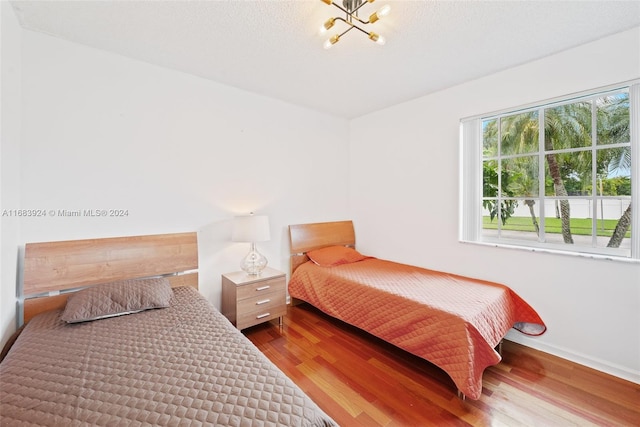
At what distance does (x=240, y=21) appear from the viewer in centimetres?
174

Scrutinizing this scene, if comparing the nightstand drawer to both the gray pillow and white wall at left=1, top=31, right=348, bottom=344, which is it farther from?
the gray pillow

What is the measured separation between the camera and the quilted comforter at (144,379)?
3.09 feet

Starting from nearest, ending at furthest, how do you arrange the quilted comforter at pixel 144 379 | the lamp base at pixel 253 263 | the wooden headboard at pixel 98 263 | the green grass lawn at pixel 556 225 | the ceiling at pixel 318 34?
the quilted comforter at pixel 144 379 < the ceiling at pixel 318 34 < the wooden headboard at pixel 98 263 < the green grass lawn at pixel 556 225 < the lamp base at pixel 253 263

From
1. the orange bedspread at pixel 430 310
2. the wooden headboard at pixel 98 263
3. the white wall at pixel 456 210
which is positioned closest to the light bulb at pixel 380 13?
the white wall at pixel 456 210

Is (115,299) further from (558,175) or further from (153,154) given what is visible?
(558,175)

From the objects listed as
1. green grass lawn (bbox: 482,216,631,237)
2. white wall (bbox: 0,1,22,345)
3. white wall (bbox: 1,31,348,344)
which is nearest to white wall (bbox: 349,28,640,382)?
green grass lawn (bbox: 482,216,631,237)

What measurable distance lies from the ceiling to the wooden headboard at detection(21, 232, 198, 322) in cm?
151

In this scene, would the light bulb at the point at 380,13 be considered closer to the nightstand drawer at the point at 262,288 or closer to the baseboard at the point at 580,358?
the nightstand drawer at the point at 262,288

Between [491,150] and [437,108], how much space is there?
2.35ft

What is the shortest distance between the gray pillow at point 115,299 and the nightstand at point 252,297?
588 mm

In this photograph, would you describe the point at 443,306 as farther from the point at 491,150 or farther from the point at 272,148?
the point at 272,148

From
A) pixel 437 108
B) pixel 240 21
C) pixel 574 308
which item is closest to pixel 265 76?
pixel 240 21

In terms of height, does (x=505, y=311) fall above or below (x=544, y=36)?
below

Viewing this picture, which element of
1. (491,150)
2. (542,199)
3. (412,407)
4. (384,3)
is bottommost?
(412,407)
